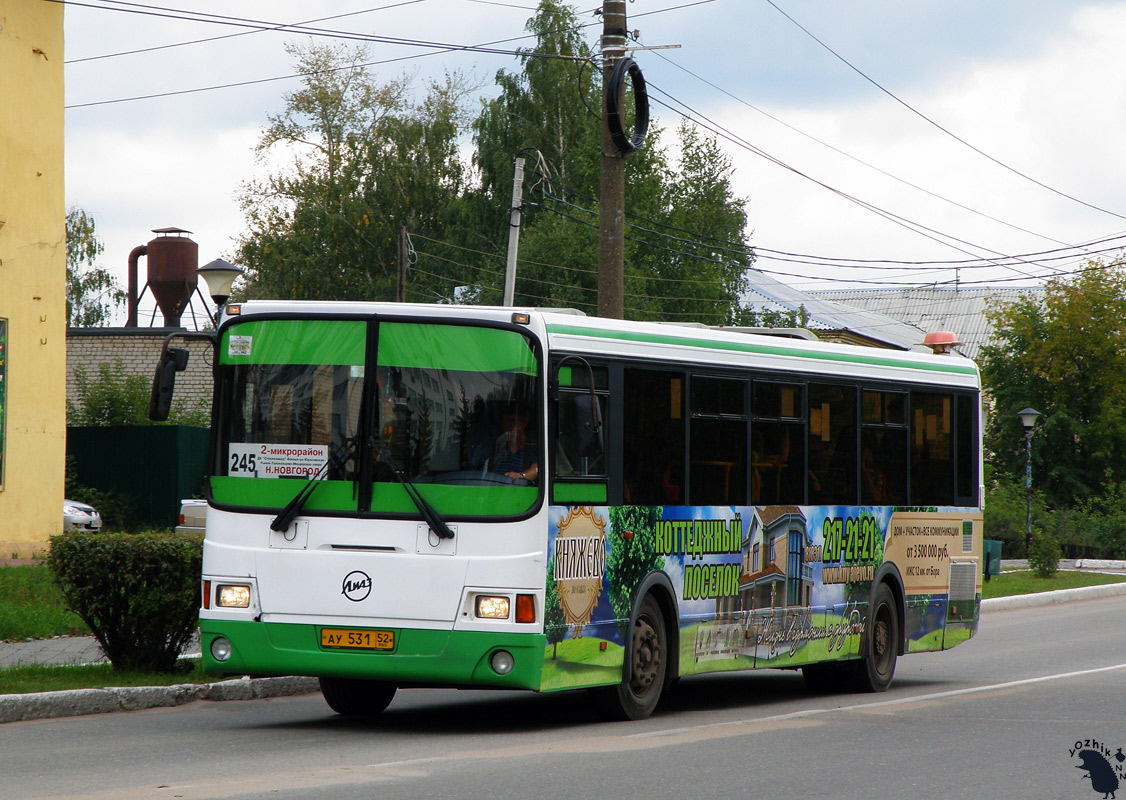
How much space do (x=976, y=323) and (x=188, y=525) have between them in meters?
54.7

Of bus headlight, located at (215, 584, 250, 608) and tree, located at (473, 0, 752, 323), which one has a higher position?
tree, located at (473, 0, 752, 323)

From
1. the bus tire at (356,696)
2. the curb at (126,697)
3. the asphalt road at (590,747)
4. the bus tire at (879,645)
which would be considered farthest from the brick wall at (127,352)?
the bus tire at (356,696)

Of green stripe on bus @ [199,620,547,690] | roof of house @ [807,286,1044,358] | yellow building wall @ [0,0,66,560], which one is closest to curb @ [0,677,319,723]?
green stripe on bus @ [199,620,547,690]

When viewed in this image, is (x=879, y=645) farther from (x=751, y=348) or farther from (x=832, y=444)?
(x=751, y=348)

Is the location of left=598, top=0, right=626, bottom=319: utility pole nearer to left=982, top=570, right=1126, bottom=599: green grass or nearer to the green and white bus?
the green and white bus

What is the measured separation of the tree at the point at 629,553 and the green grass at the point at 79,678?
3.70m

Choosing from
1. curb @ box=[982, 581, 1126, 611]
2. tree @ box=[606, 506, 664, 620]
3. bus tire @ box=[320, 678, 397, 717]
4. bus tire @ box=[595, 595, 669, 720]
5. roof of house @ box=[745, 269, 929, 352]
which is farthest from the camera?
roof of house @ box=[745, 269, 929, 352]

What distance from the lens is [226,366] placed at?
10.4 meters

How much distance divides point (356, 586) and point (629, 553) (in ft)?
6.67

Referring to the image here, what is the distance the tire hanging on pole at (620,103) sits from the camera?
56.7ft

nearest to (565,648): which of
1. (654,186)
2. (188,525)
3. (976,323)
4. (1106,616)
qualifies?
(1106,616)

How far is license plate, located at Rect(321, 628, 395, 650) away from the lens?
9.71m

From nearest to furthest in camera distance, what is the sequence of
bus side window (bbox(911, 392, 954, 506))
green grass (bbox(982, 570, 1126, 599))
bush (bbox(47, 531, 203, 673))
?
bush (bbox(47, 531, 203, 673)), bus side window (bbox(911, 392, 954, 506)), green grass (bbox(982, 570, 1126, 599))

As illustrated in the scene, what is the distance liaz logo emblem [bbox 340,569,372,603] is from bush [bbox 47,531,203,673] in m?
2.60
